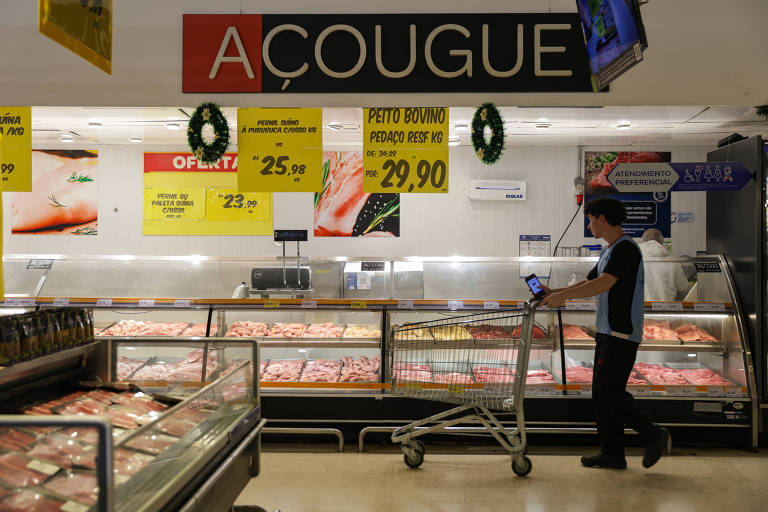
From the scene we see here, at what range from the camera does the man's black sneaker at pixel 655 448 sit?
4.08m

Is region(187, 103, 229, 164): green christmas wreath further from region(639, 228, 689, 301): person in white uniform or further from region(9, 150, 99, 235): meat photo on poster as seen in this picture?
region(9, 150, 99, 235): meat photo on poster

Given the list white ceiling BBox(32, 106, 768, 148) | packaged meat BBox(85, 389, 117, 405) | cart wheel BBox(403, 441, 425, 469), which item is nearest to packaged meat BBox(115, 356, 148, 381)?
packaged meat BBox(85, 389, 117, 405)

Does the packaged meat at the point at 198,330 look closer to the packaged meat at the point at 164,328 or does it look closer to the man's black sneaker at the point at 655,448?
the packaged meat at the point at 164,328

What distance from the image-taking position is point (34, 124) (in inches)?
280

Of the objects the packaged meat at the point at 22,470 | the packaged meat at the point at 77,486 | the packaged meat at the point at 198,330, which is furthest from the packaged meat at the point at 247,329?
the packaged meat at the point at 77,486

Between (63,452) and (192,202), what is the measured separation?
23.3ft

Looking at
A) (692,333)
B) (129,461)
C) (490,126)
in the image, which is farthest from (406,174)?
(129,461)

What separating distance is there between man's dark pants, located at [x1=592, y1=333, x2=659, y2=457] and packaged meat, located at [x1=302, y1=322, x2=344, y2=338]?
2256 mm

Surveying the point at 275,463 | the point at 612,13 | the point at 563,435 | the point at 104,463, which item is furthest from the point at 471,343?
the point at 104,463

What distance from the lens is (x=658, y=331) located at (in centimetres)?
513

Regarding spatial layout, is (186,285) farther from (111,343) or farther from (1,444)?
(1,444)

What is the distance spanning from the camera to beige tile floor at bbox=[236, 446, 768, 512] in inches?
145

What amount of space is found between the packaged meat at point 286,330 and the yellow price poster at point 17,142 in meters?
2.41

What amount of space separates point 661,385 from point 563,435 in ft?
3.06
